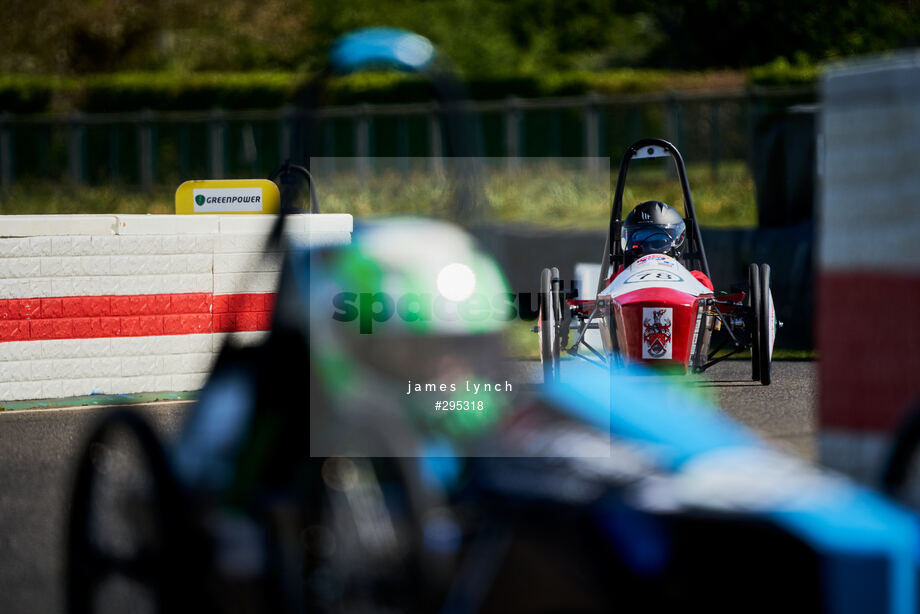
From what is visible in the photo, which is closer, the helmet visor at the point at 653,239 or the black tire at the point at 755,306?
the black tire at the point at 755,306

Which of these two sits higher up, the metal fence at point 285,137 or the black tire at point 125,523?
the metal fence at point 285,137

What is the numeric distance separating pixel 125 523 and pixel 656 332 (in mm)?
5365

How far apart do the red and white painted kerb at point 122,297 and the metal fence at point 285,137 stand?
1771 centimetres

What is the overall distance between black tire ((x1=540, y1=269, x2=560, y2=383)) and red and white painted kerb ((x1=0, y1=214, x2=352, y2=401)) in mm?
1460

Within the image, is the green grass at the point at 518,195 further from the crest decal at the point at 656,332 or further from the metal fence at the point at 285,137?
the crest decal at the point at 656,332

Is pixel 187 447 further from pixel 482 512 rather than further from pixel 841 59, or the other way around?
pixel 841 59

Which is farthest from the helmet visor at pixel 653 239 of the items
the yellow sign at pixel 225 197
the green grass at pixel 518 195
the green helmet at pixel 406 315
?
the green grass at pixel 518 195

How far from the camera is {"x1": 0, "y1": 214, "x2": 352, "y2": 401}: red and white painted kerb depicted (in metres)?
9.67

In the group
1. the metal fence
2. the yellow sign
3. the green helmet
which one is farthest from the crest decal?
the metal fence

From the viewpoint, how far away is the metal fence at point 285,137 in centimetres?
2956

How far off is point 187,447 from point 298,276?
0.61 m

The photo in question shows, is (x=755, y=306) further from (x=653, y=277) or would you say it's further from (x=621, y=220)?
(x=621, y=220)

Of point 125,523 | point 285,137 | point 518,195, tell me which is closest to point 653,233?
point 125,523

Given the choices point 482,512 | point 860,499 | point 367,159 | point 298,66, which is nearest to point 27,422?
point 482,512
